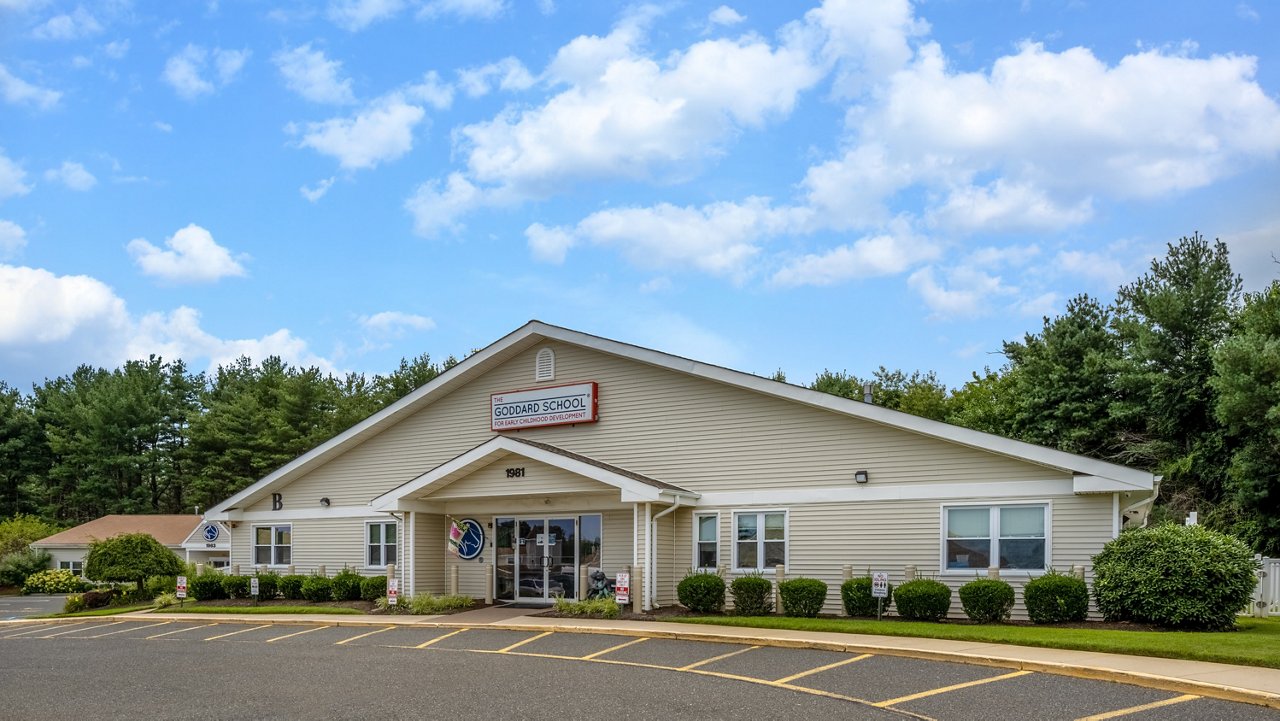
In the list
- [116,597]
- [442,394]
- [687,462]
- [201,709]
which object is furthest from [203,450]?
[201,709]

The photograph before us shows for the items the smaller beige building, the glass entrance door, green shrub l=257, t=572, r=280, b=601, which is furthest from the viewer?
the smaller beige building

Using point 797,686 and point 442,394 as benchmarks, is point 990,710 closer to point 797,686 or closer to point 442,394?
point 797,686


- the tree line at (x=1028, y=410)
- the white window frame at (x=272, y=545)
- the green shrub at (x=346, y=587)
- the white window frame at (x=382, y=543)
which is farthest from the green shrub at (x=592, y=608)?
the tree line at (x=1028, y=410)

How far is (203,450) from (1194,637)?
54890mm

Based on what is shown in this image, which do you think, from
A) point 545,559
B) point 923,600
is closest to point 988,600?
point 923,600

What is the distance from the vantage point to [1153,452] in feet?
117

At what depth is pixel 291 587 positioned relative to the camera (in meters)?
25.9

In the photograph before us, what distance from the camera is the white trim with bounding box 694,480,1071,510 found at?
61.4 feet

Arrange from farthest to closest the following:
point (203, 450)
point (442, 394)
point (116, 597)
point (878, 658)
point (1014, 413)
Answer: point (203, 450) < point (1014, 413) < point (116, 597) < point (442, 394) < point (878, 658)

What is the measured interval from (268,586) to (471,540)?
18.4ft

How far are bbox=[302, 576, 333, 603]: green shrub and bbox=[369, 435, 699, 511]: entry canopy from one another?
2.89 meters

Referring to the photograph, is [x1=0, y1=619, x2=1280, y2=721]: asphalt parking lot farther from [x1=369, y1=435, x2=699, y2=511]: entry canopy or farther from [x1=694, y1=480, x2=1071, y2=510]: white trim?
[x1=694, y1=480, x2=1071, y2=510]: white trim

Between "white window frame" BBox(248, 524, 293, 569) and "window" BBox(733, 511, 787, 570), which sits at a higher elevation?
"window" BBox(733, 511, 787, 570)

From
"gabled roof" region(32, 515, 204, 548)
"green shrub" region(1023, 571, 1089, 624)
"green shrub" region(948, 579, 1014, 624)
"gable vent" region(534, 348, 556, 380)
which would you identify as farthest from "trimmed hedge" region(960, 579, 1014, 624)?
"gabled roof" region(32, 515, 204, 548)
